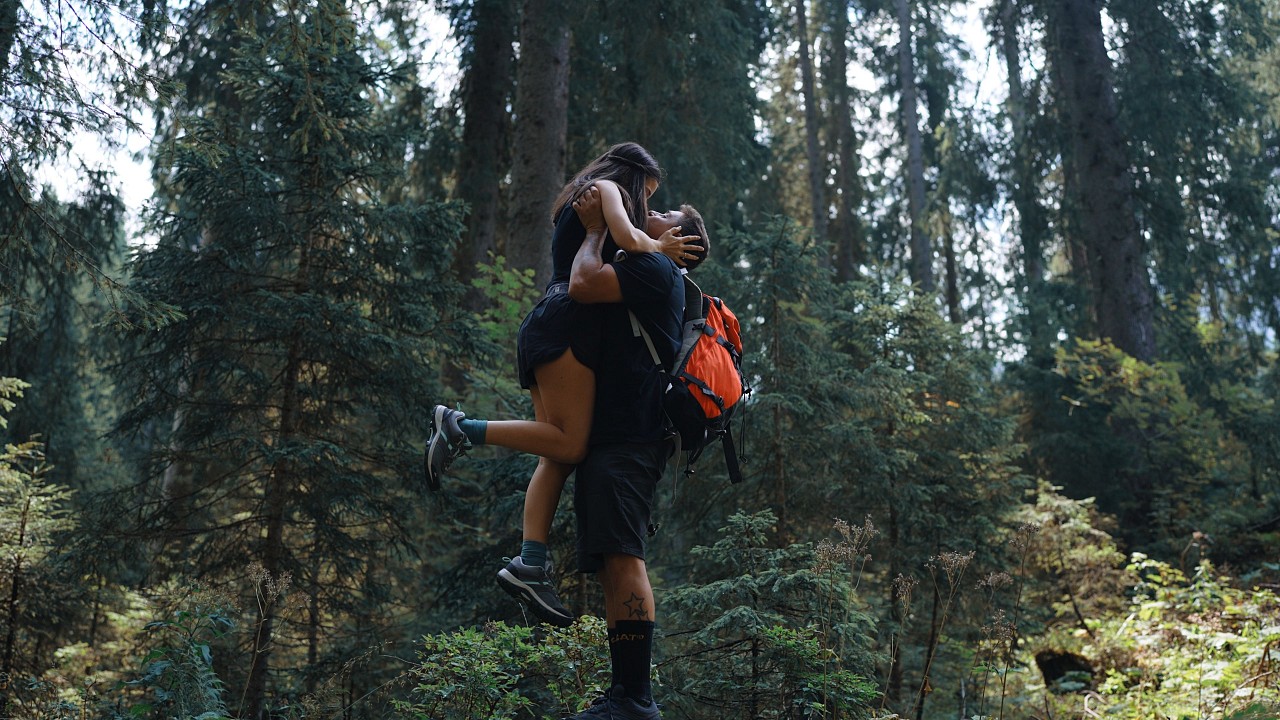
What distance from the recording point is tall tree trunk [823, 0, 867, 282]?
22172 mm

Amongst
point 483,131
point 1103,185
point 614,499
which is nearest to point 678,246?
point 614,499

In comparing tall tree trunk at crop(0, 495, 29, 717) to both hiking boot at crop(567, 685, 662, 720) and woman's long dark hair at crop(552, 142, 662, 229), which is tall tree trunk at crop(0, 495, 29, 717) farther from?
woman's long dark hair at crop(552, 142, 662, 229)

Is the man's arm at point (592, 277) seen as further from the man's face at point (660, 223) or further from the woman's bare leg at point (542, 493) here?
the woman's bare leg at point (542, 493)

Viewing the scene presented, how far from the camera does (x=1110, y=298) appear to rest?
13.4 metres

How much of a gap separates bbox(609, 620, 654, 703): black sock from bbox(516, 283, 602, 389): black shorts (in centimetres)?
Result: 93

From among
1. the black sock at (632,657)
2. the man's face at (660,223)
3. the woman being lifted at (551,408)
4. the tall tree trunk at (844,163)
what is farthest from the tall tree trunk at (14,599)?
the tall tree trunk at (844,163)

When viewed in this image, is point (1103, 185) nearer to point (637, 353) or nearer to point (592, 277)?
point (637, 353)

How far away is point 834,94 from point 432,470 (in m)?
21.3

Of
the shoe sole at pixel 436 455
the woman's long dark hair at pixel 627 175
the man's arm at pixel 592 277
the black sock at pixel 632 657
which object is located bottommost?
the black sock at pixel 632 657

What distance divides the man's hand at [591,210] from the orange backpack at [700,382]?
0.38 metres

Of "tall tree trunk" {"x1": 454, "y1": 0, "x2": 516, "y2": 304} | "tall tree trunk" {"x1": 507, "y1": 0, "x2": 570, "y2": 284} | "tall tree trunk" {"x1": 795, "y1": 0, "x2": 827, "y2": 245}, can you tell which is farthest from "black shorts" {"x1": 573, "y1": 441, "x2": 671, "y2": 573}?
"tall tree trunk" {"x1": 795, "y1": 0, "x2": 827, "y2": 245}

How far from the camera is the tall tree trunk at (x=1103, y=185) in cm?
1325

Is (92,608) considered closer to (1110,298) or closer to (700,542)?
(700,542)

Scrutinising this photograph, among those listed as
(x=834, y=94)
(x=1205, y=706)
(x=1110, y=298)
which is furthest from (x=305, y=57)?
(x=834, y=94)
